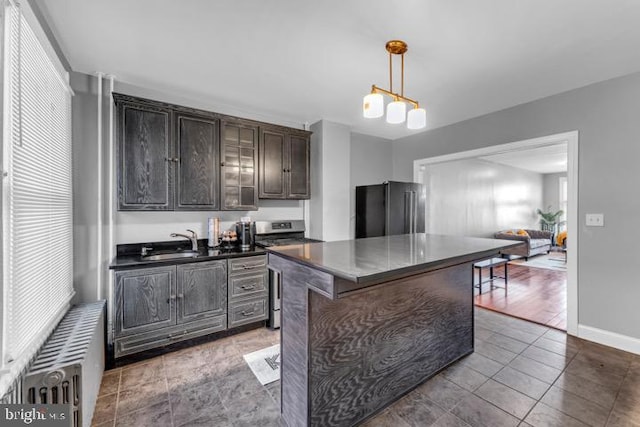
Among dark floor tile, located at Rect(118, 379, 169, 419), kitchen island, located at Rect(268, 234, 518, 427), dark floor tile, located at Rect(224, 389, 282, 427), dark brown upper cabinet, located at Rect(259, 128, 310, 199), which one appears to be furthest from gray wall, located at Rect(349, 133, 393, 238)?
dark floor tile, located at Rect(118, 379, 169, 419)

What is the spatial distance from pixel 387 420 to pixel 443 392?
1.71ft

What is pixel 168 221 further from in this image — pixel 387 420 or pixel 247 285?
pixel 387 420

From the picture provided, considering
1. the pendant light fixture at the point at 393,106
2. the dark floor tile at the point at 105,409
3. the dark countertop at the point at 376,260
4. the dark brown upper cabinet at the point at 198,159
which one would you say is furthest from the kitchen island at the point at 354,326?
the dark brown upper cabinet at the point at 198,159

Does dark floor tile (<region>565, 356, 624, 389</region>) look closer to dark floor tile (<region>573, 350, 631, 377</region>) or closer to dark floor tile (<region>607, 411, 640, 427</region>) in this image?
dark floor tile (<region>573, 350, 631, 377</region>)

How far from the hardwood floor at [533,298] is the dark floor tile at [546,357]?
69 centimetres

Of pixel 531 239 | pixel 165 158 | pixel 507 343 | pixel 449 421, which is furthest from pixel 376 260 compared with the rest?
pixel 531 239

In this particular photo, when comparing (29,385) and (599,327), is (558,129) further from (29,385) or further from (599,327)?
(29,385)

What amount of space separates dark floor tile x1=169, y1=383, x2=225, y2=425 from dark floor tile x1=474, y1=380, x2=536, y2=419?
1828 mm

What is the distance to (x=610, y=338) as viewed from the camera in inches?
103

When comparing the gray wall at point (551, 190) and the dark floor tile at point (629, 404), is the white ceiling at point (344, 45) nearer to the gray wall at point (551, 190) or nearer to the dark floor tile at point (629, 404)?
the dark floor tile at point (629, 404)

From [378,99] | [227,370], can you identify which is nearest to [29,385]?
[227,370]

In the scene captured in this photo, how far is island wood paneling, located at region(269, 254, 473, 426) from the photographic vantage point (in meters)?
1.49

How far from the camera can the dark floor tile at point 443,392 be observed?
1.88 m

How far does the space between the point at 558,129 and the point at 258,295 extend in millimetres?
3668
